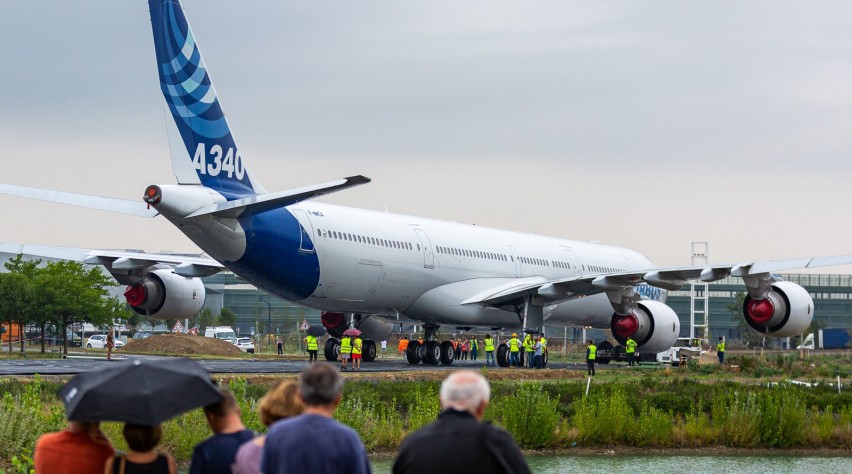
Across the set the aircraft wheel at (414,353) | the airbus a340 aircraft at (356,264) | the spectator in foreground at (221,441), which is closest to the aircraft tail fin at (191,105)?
the airbus a340 aircraft at (356,264)

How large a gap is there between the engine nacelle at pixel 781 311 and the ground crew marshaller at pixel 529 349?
6728 mm

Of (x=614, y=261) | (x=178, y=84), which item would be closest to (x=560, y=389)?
(x=178, y=84)

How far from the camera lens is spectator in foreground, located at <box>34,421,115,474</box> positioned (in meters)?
7.57

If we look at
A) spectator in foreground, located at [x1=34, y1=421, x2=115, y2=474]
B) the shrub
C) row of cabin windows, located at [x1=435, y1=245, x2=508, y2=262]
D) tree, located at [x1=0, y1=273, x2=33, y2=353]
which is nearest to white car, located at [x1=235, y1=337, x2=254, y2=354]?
tree, located at [x1=0, y1=273, x2=33, y2=353]

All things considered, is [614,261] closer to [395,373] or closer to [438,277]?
[438,277]

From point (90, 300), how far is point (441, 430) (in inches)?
1985

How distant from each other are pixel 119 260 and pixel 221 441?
984 inches

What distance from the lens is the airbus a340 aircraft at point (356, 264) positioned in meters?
26.9

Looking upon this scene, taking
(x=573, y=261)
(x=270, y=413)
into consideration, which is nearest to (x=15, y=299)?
(x=573, y=261)

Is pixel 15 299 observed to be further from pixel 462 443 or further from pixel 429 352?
pixel 462 443

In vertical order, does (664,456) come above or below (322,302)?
below

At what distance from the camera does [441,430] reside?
21.8 feet

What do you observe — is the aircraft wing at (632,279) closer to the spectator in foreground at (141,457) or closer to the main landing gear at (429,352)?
the main landing gear at (429,352)

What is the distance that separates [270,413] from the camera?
24.0 ft
